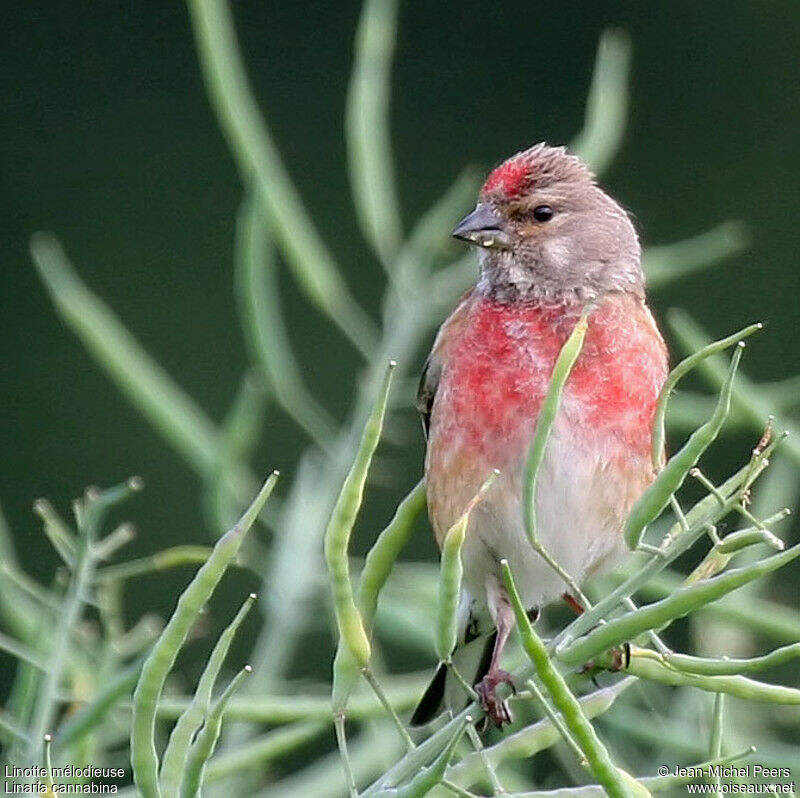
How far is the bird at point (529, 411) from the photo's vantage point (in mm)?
2893

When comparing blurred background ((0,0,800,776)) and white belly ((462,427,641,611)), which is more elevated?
white belly ((462,427,641,611))

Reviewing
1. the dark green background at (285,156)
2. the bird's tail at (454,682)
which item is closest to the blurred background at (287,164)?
the dark green background at (285,156)

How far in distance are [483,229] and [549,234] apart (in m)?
0.12

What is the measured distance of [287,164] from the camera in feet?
31.1

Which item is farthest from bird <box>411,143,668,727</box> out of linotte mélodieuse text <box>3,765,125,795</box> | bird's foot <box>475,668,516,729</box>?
linotte mélodieuse text <box>3,765,125,795</box>

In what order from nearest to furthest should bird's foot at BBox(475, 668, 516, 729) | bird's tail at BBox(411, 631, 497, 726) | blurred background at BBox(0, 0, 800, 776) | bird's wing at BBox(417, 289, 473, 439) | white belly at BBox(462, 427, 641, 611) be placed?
bird's foot at BBox(475, 668, 516, 729), bird's tail at BBox(411, 631, 497, 726), white belly at BBox(462, 427, 641, 611), bird's wing at BBox(417, 289, 473, 439), blurred background at BBox(0, 0, 800, 776)

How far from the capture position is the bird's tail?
8.79ft

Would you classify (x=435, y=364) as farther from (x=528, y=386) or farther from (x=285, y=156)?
(x=285, y=156)

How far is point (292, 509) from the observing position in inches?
102

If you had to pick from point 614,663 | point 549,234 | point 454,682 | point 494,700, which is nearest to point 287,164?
point 549,234

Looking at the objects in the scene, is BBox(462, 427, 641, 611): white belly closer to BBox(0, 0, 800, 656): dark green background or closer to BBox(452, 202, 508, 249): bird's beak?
BBox(452, 202, 508, 249): bird's beak

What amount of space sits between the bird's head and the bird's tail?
0.54 meters

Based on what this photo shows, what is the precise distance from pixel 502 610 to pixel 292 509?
0.51 meters

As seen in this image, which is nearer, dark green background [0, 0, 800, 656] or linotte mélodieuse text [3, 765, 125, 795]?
linotte mélodieuse text [3, 765, 125, 795]
